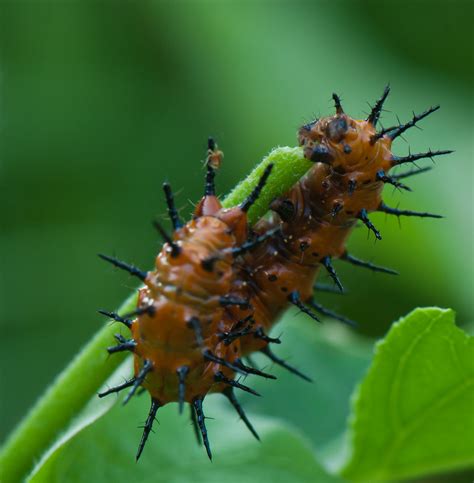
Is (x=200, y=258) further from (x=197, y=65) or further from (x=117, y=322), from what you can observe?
(x=197, y=65)

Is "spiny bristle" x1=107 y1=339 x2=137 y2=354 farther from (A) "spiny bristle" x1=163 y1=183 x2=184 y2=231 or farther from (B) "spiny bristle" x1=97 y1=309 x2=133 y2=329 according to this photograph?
(A) "spiny bristle" x1=163 y1=183 x2=184 y2=231

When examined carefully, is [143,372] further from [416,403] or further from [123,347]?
[416,403]

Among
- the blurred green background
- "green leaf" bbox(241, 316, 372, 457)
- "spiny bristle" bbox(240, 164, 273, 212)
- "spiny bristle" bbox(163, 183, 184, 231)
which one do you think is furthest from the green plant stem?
the blurred green background

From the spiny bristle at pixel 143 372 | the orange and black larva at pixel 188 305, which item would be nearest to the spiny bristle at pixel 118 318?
the orange and black larva at pixel 188 305

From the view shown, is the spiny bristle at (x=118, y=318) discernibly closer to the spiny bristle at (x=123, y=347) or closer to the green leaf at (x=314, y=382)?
the spiny bristle at (x=123, y=347)

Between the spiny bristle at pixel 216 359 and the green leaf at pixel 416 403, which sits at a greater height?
the spiny bristle at pixel 216 359

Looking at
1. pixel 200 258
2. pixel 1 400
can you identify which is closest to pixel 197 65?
pixel 1 400
